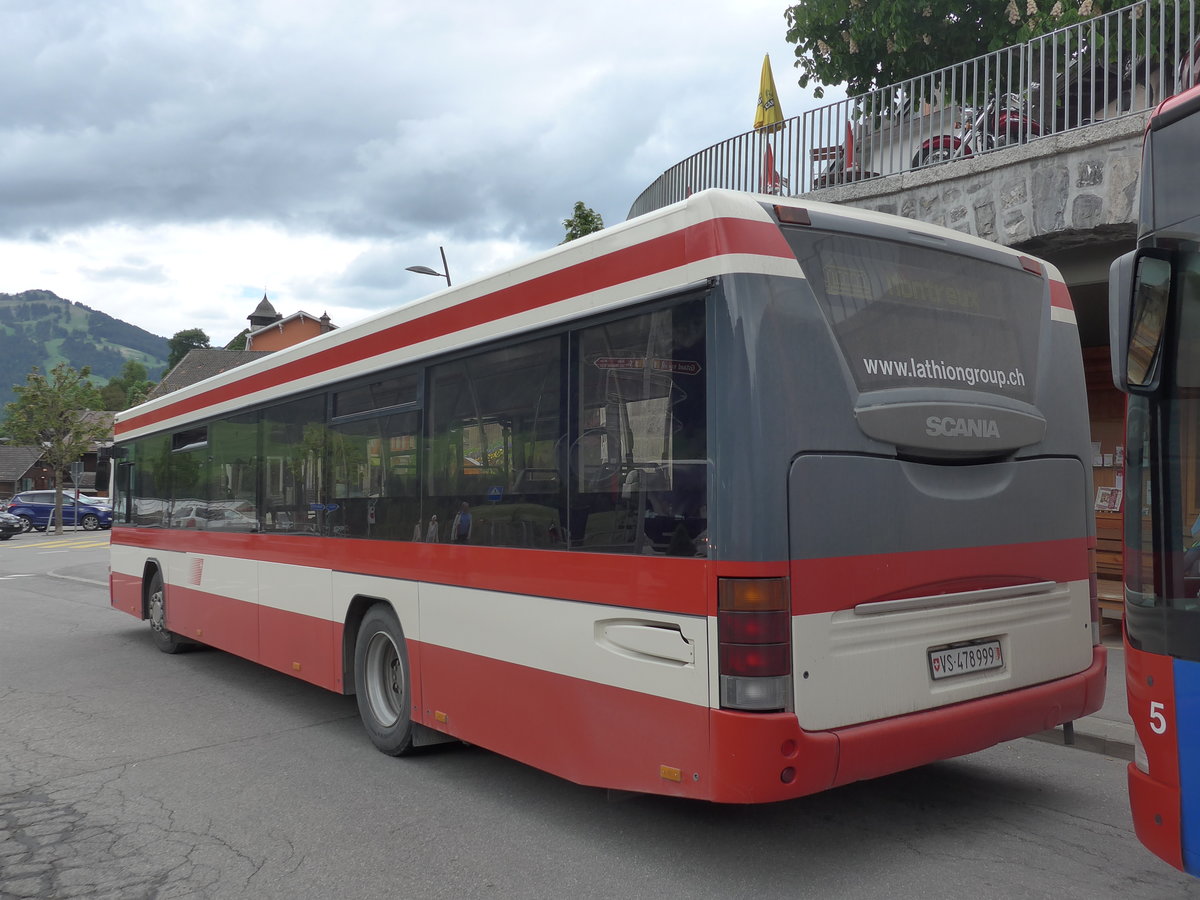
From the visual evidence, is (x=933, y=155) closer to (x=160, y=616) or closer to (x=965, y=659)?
(x=965, y=659)

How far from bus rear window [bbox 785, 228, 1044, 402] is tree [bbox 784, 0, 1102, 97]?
13.3m

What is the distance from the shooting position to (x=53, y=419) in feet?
159

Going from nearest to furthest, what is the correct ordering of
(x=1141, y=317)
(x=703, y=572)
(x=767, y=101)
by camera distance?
(x=1141, y=317), (x=703, y=572), (x=767, y=101)

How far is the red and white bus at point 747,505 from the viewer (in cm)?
404

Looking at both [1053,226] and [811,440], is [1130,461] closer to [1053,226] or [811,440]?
[811,440]

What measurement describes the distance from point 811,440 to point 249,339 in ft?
291

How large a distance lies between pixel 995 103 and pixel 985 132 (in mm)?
374

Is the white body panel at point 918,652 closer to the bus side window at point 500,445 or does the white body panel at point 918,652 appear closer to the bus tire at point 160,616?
the bus side window at point 500,445

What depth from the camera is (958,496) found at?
4.58 m

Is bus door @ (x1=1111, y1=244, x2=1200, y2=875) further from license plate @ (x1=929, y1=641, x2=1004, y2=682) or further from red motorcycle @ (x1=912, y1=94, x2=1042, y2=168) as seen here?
red motorcycle @ (x1=912, y1=94, x2=1042, y2=168)

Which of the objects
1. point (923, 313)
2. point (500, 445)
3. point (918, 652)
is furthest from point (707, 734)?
point (923, 313)

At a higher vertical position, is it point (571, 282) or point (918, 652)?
point (571, 282)

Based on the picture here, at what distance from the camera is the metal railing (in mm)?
8875

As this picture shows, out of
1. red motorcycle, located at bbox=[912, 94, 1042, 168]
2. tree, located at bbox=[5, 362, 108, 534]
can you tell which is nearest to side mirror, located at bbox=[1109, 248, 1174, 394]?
red motorcycle, located at bbox=[912, 94, 1042, 168]
